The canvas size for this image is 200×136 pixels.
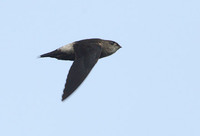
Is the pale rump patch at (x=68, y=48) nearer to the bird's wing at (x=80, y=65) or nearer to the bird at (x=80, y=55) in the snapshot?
the bird at (x=80, y=55)

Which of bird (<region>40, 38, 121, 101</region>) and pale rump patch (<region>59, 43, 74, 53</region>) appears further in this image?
pale rump patch (<region>59, 43, 74, 53</region>)

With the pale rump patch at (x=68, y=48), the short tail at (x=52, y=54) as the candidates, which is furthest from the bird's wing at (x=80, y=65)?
the short tail at (x=52, y=54)

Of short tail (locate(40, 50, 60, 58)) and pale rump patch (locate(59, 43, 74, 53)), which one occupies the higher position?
pale rump patch (locate(59, 43, 74, 53))

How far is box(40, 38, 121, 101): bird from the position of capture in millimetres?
12016

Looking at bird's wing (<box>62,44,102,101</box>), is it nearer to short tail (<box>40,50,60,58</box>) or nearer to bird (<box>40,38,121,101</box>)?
bird (<box>40,38,121,101</box>)

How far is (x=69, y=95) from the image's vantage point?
11383mm

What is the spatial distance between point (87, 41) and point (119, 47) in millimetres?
1659

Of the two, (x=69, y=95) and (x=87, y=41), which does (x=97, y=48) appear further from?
(x=69, y=95)

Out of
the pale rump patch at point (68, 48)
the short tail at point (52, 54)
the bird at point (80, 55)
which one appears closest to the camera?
the bird at point (80, 55)

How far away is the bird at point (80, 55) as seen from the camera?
1202 cm

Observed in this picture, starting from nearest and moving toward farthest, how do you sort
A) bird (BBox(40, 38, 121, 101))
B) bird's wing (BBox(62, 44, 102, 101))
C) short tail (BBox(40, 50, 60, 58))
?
bird's wing (BBox(62, 44, 102, 101)), bird (BBox(40, 38, 121, 101)), short tail (BBox(40, 50, 60, 58))

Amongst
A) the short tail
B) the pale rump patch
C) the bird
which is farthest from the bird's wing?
the short tail

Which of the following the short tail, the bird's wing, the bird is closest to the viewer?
the bird's wing

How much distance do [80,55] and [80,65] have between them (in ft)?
2.20
